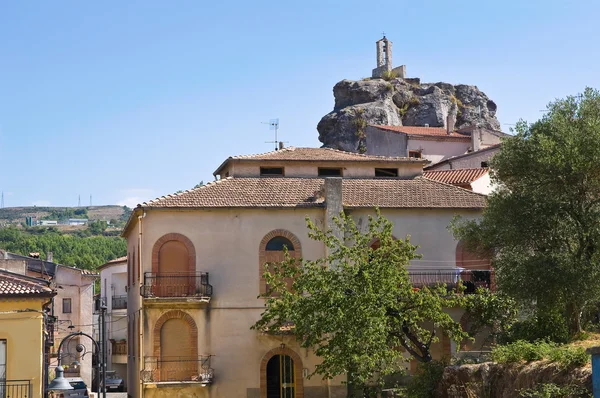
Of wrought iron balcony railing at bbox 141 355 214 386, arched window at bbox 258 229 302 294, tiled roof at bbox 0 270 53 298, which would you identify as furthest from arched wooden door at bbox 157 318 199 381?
tiled roof at bbox 0 270 53 298

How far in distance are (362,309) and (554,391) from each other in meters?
9.86

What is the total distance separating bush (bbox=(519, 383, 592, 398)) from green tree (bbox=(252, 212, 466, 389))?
807 centimetres

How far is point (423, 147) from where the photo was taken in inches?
2758

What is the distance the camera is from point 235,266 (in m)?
39.2

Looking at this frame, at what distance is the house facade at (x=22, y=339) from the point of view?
29.7 m

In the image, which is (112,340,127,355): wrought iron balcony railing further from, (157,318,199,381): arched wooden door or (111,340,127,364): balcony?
(157,318,199,381): arched wooden door

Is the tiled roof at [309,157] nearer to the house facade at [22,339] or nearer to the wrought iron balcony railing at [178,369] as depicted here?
the wrought iron balcony railing at [178,369]

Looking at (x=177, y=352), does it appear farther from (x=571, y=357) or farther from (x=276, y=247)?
(x=571, y=357)

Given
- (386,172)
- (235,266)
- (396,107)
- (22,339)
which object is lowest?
(22,339)

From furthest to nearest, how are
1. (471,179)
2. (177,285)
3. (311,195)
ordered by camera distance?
(471,179) < (311,195) < (177,285)

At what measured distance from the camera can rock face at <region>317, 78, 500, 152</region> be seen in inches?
3558

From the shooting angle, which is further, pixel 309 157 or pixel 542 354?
pixel 309 157

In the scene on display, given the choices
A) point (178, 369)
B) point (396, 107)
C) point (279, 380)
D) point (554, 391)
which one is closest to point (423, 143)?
point (396, 107)

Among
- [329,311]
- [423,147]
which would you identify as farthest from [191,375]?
[423,147]
